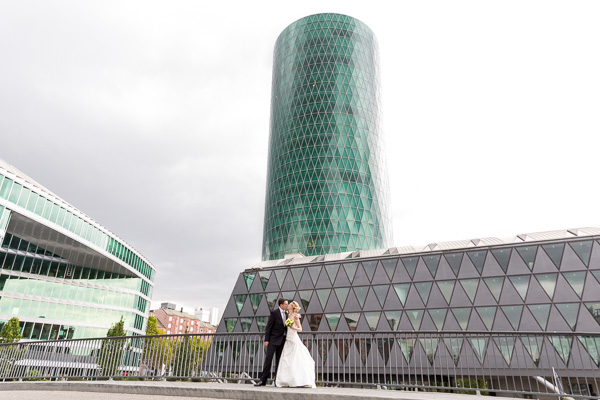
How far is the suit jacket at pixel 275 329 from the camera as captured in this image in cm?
920

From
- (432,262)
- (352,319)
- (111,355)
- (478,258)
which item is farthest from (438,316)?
(111,355)

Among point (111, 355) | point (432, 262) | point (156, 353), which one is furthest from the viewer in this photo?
point (432, 262)

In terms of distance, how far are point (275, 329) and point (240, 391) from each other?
180cm

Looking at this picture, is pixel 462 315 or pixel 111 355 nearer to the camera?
pixel 111 355

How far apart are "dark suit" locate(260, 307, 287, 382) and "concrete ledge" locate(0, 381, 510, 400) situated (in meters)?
0.41

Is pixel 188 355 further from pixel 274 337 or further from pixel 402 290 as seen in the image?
pixel 402 290

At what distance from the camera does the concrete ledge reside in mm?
7027

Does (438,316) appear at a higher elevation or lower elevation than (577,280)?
lower

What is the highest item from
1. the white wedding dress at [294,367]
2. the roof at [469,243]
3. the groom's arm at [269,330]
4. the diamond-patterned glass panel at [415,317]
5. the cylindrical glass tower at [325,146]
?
the cylindrical glass tower at [325,146]

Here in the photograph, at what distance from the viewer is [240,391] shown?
7.76 m

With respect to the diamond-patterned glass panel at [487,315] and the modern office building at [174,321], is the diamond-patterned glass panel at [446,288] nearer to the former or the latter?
Answer: the diamond-patterned glass panel at [487,315]

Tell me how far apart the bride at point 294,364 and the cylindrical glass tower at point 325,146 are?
66.5 meters

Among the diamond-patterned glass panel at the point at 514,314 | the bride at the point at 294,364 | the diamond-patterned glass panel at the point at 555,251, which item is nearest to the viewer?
the bride at the point at 294,364

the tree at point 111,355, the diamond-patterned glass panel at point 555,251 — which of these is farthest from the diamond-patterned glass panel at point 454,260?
the tree at point 111,355
